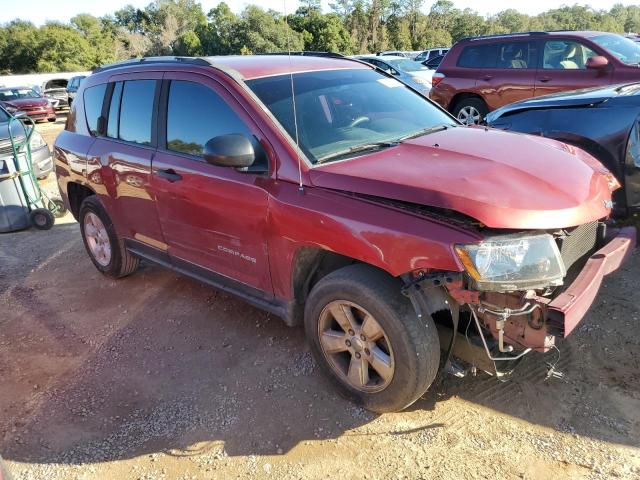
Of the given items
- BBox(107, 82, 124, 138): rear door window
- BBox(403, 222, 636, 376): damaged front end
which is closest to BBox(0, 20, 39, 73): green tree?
BBox(107, 82, 124, 138): rear door window

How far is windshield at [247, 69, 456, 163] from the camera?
3170 mm

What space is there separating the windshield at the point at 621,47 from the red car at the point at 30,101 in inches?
715

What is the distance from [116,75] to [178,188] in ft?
4.86

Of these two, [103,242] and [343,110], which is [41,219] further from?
[343,110]

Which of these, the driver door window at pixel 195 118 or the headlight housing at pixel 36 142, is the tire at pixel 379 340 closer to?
the driver door window at pixel 195 118

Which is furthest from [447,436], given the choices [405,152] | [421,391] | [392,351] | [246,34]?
[246,34]

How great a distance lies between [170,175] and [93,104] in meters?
1.63

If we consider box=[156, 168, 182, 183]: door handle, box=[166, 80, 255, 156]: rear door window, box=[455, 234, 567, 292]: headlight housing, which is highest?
box=[166, 80, 255, 156]: rear door window

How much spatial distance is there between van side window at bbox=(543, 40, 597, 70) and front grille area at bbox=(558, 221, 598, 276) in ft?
19.7

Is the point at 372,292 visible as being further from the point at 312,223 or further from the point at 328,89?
the point at 328,89

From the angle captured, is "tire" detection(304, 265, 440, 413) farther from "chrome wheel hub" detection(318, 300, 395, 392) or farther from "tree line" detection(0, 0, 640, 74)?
"tree line" detection(0, 0, 640, 74)

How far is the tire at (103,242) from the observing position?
15.5ft

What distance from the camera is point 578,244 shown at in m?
2.84

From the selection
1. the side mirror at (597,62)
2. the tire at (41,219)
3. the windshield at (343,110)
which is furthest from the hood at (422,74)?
the windshield at (343,110)
